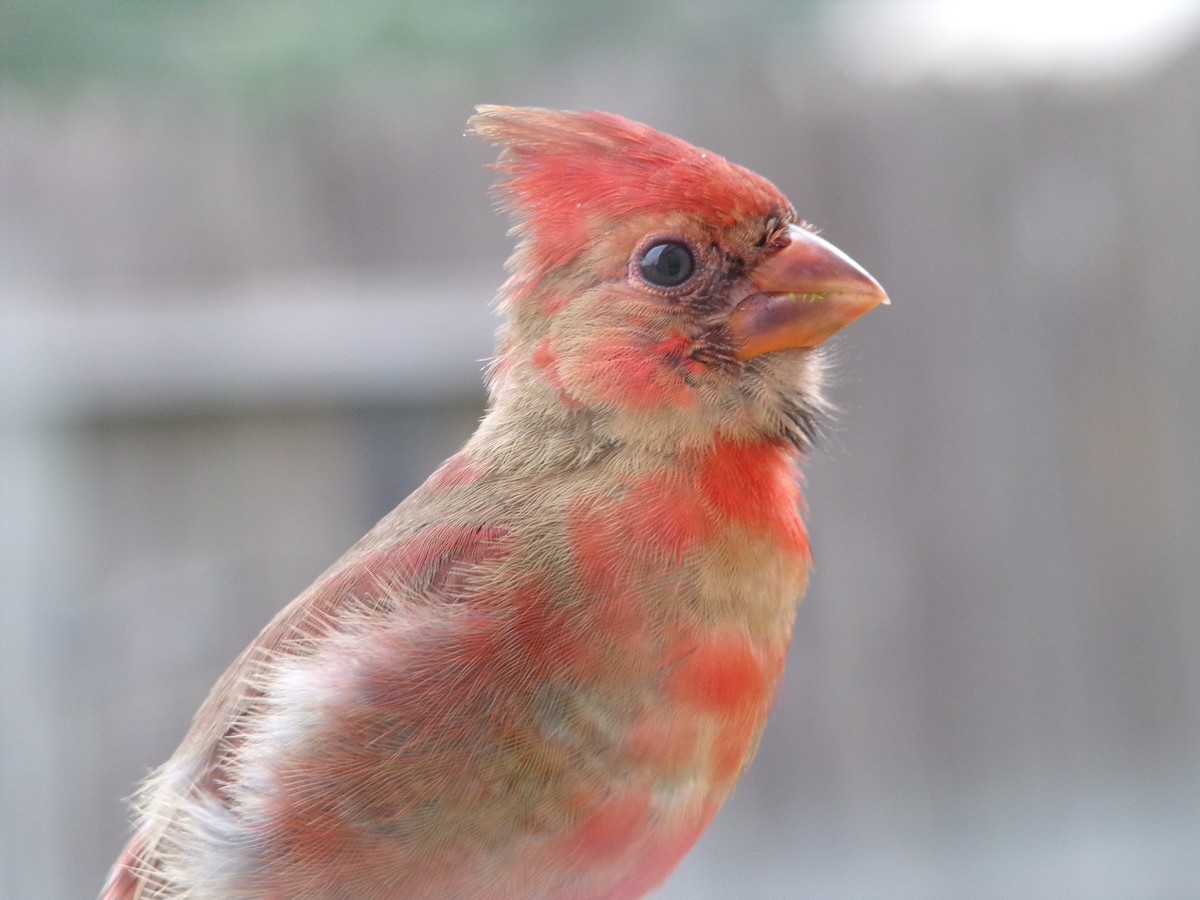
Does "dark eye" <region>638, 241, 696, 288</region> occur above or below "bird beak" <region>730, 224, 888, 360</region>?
above

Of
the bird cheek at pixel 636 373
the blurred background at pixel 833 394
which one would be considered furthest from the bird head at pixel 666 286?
the blurred background at pixel 833 394

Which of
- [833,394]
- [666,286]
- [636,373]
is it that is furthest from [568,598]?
[833,394]

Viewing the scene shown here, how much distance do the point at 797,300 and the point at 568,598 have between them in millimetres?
470

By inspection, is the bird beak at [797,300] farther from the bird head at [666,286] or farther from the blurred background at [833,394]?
the blurred background at [833,394]

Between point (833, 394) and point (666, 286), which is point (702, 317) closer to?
point (666, 286)

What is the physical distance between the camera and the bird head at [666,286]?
1.51 metres

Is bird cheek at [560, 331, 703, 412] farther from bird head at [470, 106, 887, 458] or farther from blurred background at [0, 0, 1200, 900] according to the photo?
blurred background at [0, 0, 1200, 900]

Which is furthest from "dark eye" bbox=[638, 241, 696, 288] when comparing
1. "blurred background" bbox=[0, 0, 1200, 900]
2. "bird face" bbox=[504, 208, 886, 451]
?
"blurred background" bbox=[0, 0, 1200, 900]

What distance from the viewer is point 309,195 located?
328 cm

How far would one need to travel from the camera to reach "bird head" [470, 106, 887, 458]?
1512 mm

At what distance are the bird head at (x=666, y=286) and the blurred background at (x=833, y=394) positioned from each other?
1682mm

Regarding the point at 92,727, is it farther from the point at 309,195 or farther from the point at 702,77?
the point at 702,77

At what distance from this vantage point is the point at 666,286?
1.53 m

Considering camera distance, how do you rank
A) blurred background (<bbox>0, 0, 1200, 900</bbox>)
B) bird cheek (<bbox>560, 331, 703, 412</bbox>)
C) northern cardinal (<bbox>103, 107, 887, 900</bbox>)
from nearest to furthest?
1. northern cardinal (<bbox>103, 107, 887, 900</bbox>)
2. bird cheek (<bbox>560, 331, 703, 412</bbox>)
3. blurred background (<bbox>0, 0, 1200, 900</bbox>)
